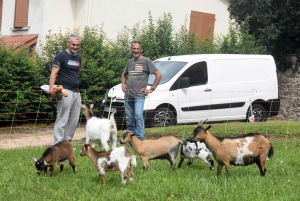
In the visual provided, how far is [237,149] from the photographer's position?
745cm

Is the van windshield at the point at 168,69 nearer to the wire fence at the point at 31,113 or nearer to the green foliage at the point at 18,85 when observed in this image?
the wire fence at the point at 31,113

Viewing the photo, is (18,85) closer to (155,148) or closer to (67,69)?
(67,69)

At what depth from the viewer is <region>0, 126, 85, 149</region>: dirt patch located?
12790 mm

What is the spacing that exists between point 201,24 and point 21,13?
26.4 ft

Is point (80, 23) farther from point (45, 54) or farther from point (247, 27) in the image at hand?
point (247, 27)

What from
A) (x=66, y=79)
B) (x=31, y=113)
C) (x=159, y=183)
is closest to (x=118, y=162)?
(x=159, y=183)

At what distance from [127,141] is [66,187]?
5.36ft

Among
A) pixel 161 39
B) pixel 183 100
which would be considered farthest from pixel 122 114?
pixel 161 39

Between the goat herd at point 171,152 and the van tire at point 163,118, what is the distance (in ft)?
20.0

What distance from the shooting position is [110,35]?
2206 cm

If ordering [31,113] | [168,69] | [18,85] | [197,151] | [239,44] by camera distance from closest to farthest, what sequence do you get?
[197,151]
[168,69]
[18,85]
[31,113]
[239,44]

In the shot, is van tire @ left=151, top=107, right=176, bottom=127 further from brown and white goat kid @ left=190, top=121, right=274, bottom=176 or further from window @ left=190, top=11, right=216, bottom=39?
window @ left=190, top=11, right=216, bottom=39

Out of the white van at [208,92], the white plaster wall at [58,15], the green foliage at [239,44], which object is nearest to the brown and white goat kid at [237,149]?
the white van at [208,92]

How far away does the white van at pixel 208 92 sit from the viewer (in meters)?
15.1
